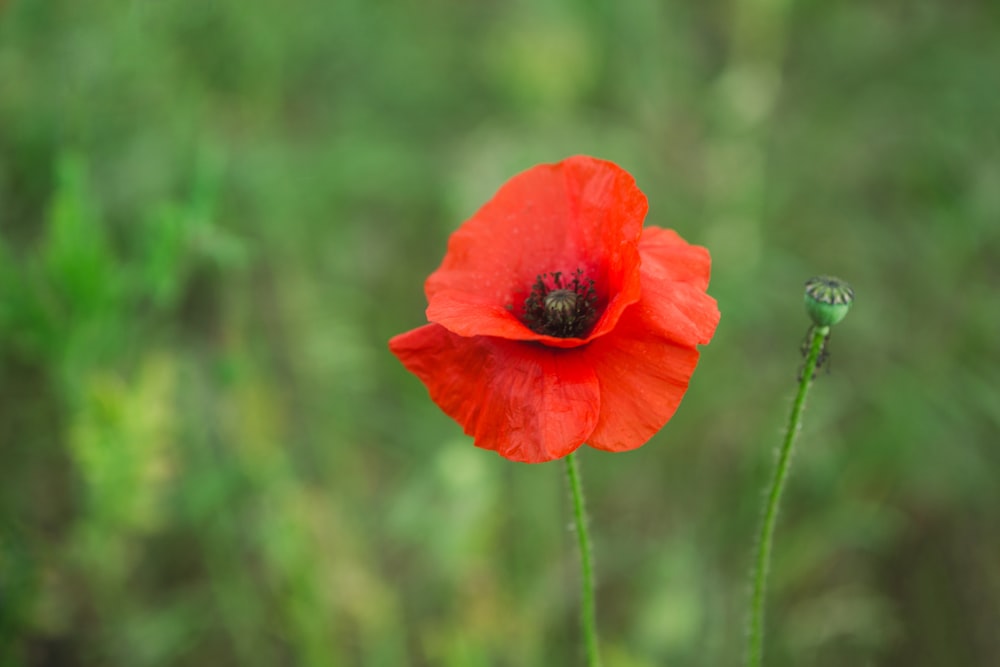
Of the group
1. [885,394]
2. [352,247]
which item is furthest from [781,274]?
[352,247]

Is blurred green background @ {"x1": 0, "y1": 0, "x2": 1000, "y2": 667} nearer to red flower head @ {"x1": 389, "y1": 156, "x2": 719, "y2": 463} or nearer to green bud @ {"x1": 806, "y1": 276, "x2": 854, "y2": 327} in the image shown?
red flower head @ {"x1": 389, "y1": 156, "x2": 719, "y2": 463}

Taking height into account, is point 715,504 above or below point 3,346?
below

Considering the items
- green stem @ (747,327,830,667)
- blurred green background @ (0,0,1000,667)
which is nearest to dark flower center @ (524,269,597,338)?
green stem @ (747,327,830,667)

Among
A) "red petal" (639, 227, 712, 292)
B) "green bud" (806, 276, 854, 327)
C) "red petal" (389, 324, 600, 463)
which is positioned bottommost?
"red petal" (389, 324, 600, 463)

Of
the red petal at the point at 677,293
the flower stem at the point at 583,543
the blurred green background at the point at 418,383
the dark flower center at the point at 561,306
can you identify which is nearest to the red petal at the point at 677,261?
the red petal at the point at 677,293

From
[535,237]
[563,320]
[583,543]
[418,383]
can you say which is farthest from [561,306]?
[418,383]

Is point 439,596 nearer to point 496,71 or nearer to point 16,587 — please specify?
point 16,587
